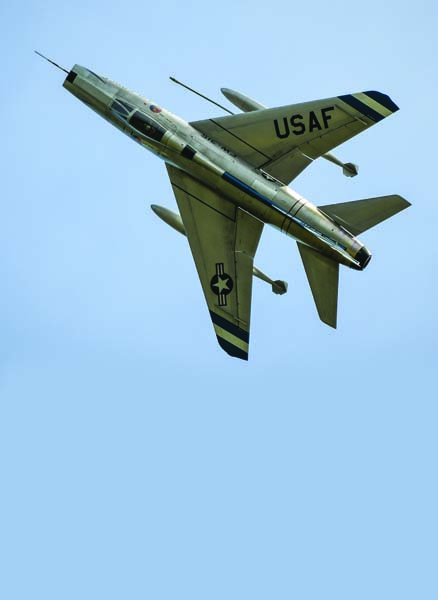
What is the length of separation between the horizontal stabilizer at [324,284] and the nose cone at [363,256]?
860mm

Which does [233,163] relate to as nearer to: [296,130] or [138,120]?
[296,130]

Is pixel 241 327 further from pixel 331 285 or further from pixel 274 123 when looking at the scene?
pixel 274 123

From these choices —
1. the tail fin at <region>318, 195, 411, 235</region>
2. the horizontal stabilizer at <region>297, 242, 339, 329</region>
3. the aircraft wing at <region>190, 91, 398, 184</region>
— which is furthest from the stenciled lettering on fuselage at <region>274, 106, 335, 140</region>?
the horizontal stabilizer at <region>297, 242, 339, 329</region>

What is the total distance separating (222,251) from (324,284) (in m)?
4.28

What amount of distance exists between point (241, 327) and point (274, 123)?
25.6ft

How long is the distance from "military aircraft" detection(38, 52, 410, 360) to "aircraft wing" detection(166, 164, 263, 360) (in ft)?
0.12

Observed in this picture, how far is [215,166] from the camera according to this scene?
43.2m

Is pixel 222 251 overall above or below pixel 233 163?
below

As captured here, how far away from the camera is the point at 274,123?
4416 cm

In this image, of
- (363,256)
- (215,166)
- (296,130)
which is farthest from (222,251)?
(363,256)

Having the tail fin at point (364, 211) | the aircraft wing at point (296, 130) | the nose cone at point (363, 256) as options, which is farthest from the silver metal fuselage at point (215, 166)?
the aircraft wing at point (296, 130)

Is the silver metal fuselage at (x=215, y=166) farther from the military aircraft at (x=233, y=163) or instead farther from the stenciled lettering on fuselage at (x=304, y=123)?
the stenciled lettering on fuselage at (x=304, y=123)

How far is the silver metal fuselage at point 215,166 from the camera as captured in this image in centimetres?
4234

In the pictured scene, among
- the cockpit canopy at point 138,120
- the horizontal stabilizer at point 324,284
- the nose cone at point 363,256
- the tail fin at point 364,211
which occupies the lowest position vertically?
the horizontal stabilizer at point 324,284
